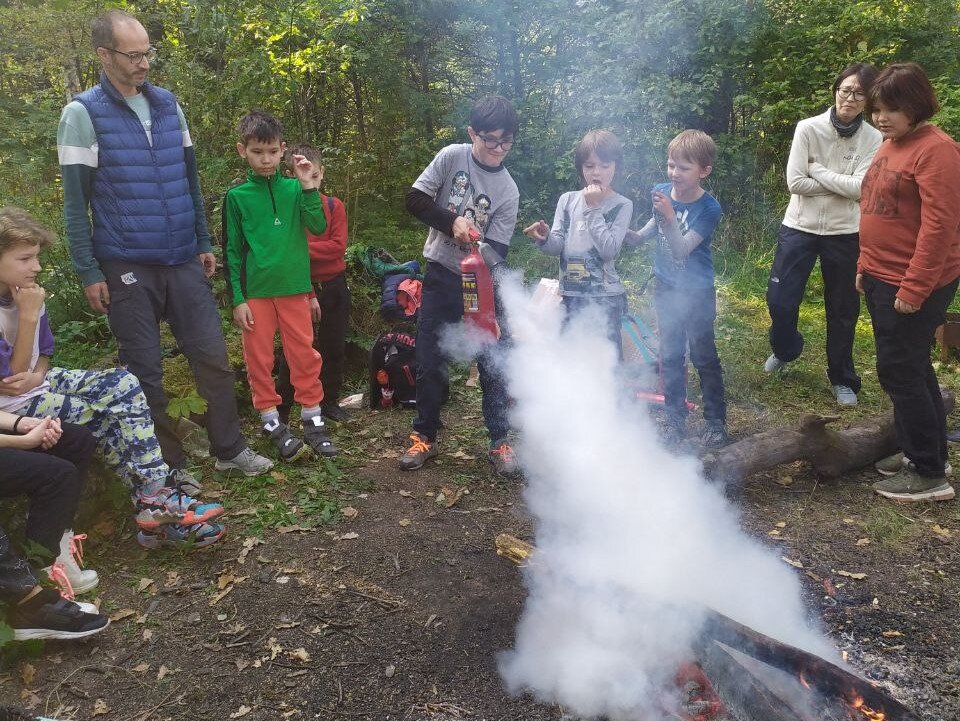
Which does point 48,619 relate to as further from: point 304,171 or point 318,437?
point 304,171

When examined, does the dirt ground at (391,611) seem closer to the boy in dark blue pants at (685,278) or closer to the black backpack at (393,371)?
the boy in dark blue pants at (685,278)

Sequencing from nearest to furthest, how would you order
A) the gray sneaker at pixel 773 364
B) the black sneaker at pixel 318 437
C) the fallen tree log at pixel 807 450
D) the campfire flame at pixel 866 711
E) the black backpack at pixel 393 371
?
the campfire flame at pixel 866 711 < the fallen tree log at pixel 807 450 < the black sneaker at pixel 318 437 < the black backpack at pixel 393 371 < the gray sneaker at pixel 773 364

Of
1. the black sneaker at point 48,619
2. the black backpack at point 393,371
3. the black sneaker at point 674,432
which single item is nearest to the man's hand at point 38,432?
the black sneaker at point 48,619

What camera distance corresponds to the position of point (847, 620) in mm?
3129

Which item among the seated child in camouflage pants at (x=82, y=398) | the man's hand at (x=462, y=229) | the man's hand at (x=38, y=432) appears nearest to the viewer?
the man's hand at (x=38, y=432)

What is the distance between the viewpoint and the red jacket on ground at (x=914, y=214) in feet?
11.7

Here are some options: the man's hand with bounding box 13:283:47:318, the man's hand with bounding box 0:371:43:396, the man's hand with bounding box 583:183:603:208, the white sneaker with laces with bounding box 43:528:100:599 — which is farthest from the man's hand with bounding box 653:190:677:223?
the white sneaker with laces with bounding box 43:528:100:599

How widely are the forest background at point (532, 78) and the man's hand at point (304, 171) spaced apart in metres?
3.25

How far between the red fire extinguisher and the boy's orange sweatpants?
1.24m

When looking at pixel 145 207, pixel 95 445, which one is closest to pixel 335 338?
pixel 145 207

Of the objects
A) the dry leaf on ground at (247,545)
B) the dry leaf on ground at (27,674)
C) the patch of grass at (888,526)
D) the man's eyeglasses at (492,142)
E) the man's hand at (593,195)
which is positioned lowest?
the patch of grass at (888,526)

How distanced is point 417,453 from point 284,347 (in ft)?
3.73

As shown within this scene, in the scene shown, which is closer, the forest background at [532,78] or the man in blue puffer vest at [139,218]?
the man in blue puffer vest at [139,218]

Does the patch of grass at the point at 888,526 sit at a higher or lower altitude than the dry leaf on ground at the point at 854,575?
higher
